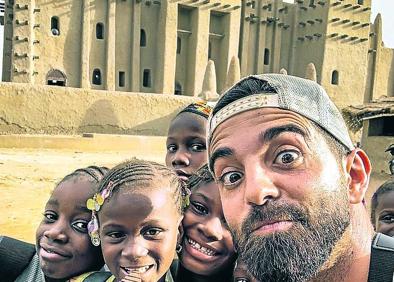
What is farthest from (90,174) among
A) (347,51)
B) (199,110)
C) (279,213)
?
(347,51)

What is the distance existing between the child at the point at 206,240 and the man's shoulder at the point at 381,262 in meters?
0.69

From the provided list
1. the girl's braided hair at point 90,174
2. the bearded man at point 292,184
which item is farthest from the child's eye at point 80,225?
the bearded man at point 292,184

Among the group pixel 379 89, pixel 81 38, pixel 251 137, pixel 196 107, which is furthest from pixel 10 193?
pixel 379 89

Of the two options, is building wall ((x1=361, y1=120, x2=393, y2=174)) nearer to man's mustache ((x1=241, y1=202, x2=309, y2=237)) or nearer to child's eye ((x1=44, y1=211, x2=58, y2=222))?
child's eye ((x1=44, y1=211, x2=58, y2=222))

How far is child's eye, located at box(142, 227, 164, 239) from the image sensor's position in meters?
2.16

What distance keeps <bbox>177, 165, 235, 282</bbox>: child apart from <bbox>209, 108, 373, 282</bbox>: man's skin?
54 centimetres

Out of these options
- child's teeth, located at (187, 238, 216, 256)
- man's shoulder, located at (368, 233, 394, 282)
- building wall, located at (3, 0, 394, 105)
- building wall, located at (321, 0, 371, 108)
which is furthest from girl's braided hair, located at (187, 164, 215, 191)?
building wall, located at (321, 0, 371, 108)

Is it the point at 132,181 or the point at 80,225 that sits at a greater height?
the point at 132,181

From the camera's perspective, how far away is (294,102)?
1676 mm

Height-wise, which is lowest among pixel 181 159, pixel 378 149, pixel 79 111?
pixel 378 149

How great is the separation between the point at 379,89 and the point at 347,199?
121 feet

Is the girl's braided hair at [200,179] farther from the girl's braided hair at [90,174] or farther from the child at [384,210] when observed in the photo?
the child at [384,210]

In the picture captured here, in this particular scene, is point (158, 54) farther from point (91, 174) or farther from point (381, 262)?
point (381, 262)

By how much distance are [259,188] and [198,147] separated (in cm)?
150
